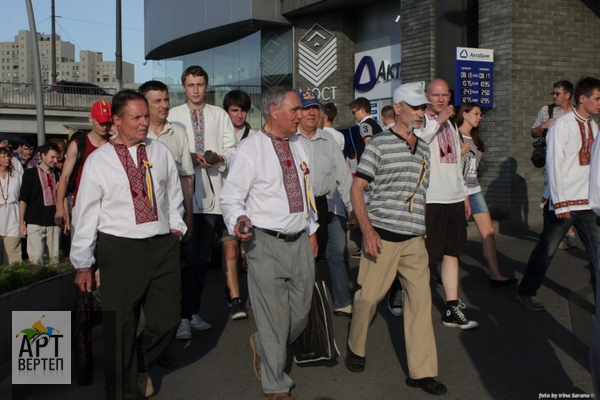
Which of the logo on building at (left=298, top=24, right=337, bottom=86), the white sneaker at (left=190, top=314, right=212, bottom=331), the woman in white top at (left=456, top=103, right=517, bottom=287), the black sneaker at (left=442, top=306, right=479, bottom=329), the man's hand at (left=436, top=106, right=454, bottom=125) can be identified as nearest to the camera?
the man's hand at (left=436, top=106, right=454, bottom=125)

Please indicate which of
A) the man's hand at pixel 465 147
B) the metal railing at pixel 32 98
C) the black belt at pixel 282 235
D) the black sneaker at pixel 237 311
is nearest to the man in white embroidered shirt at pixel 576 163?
the man's hand at pixel 465 147

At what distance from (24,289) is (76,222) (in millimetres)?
2077

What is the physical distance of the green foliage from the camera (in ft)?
21.1

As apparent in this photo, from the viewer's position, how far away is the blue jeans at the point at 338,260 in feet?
23.1

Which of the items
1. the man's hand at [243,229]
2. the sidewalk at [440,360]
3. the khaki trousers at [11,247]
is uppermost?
the man's hand at [243,229]

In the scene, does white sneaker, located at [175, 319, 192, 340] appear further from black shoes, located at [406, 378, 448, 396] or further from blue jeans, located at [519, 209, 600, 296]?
blue jeans, located at [519, 209, 600, 296]

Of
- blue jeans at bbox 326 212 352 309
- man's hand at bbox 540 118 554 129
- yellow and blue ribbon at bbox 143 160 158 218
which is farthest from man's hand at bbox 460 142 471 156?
yellow and blue ribbon at bbox 143 160 158 218

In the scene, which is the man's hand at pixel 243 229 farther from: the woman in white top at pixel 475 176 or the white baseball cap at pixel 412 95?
the woman in white top at pixel 475 176

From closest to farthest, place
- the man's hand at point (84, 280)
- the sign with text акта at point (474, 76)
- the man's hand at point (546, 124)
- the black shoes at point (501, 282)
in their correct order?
the man's hand at point (84, 280) → the black shoes at point (501, 282) → the man's hand at point (546, 124) → the sign with text акта at point (474, 76)

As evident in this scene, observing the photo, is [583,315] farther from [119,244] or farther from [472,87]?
[472,87]

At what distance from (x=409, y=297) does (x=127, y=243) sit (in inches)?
75.8

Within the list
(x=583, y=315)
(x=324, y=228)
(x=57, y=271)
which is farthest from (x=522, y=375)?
(x=57, y=271)

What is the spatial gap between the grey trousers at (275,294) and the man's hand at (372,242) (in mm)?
458

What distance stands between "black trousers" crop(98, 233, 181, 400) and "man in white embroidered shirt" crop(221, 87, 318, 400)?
51 cm
